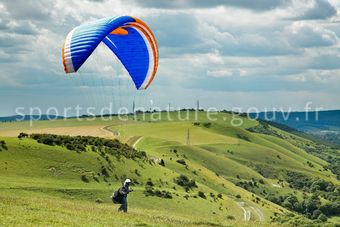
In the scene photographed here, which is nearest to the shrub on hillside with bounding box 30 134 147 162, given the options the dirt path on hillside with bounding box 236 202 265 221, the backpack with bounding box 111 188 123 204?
the dirt path on hillside with bounding box 236 202 265 221

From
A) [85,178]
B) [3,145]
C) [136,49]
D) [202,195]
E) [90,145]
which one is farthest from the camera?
[90,145]

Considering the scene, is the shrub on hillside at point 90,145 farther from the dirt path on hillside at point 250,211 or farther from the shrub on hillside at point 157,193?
the dirt path on hillside at point 250,211

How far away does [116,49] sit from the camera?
4153cm

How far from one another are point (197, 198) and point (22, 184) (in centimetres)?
2987

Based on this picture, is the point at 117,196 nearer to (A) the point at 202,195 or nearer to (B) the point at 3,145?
(B) the point at 3,145

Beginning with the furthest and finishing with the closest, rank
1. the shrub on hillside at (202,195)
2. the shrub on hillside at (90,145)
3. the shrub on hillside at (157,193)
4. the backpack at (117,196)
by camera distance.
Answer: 1. the shrub on hillside at (202,195)
2. the shrub on hillside at (90,145)
3. the shrub on hillside at (157,193)
4. the backpack at (117,196)

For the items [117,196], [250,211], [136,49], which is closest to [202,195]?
[250,211]

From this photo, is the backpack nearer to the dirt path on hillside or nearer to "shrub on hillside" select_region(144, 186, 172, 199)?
"shrub on hillside" select_region(144, 186, 172, 199)

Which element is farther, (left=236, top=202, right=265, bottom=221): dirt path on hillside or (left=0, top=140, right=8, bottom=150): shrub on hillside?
(left=236, top=202, right=265, bottom=221): dirt path on hillside

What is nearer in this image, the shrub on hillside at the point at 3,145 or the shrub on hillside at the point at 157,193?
the shrub on hillside at the point at 157,193

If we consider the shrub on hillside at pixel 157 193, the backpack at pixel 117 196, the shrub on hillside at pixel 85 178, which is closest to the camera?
the backpack at pixel 117 196

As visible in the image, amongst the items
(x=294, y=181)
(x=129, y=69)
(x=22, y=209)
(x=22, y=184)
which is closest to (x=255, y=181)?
(x=294, y=181)

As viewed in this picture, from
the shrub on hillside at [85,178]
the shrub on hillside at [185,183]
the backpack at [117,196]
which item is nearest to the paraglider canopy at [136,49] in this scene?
the backpack at [117,196]

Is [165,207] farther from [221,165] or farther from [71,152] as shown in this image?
[221,165]
